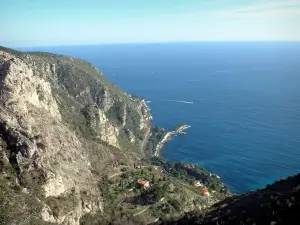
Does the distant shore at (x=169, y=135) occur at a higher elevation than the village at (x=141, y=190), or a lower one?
lower

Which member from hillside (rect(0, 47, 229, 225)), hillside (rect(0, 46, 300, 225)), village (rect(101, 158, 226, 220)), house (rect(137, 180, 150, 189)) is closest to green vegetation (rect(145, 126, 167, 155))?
hillside (rect(0, 47, 229, 225))

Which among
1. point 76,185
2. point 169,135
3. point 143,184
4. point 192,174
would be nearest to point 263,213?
point 76,185

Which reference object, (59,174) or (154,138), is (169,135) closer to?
(154,138)

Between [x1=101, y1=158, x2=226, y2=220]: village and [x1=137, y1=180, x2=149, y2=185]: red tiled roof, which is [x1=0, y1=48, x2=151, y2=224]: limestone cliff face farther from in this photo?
[x1=137, y1=180, x2=149, y2=185]: red tiled roof

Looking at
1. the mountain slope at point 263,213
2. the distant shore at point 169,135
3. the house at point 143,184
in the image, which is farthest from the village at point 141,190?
the distant shore at point 169,135

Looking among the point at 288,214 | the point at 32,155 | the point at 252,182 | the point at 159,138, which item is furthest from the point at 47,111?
the point at 159,138

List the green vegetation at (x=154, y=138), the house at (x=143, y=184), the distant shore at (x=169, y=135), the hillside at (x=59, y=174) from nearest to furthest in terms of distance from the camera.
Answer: the hillside at (x=59, y=174) → the house at (x=143, y=184) → the green vegetation at (x=154, y=138) → the distant shore at (x=169, y=135)

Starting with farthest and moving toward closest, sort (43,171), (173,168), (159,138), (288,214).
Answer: (159,138)
(173,168)
(43,171)
(288,214)

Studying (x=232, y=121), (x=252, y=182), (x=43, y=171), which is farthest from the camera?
(x=232, y=121)

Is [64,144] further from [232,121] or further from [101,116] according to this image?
[232,121]

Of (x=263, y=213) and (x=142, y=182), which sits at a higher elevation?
(x=263, y=213)

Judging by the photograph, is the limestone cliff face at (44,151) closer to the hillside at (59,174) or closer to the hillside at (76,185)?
the hillside at (59,174)
